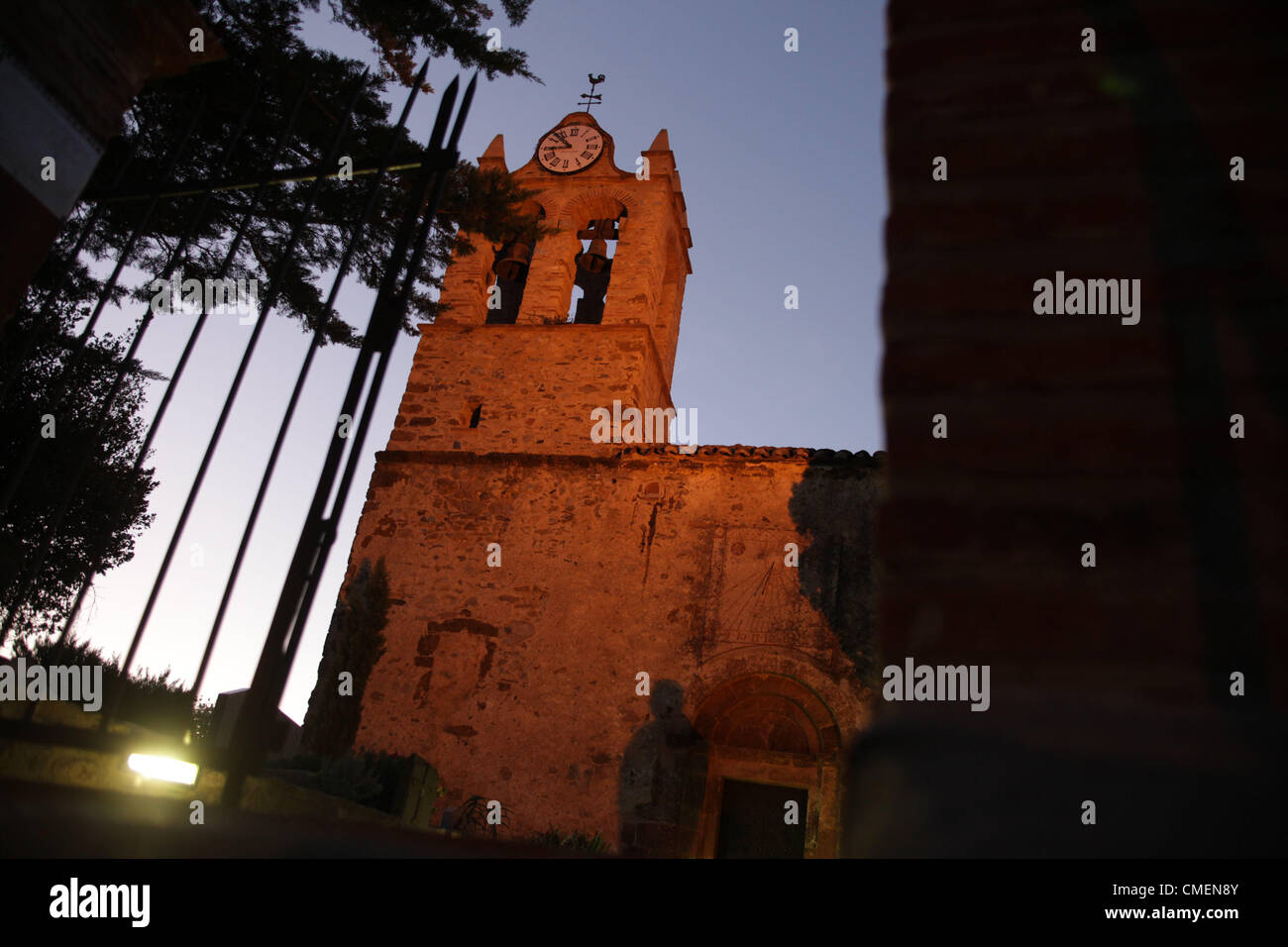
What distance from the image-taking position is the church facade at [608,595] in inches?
374

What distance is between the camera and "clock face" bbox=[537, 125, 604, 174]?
607 inches

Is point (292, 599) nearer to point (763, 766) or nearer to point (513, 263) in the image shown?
point (763, 766)

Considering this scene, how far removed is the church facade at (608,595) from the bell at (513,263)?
720 millimetres

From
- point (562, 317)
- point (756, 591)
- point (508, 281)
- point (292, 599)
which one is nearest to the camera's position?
point (292, 599)

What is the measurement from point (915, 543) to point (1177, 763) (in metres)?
0.34

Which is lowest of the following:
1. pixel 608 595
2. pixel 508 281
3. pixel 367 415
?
pixel 367 415

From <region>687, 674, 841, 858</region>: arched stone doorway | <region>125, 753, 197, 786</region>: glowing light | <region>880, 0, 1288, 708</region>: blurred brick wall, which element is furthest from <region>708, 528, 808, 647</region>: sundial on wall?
<region>880, 0, 1288, 708</region>: blurred brick wall

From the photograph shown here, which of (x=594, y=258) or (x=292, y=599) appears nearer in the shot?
(x=292, y=599)

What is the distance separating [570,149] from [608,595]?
9.73m

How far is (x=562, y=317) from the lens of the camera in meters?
13.6

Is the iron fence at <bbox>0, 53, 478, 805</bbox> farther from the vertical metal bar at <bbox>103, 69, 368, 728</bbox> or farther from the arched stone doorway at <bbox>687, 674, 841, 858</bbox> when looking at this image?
the arched stone doorway at <bbox>687, 674, 841, 858</bbox>

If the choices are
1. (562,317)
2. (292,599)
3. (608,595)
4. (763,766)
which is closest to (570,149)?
(562,317)

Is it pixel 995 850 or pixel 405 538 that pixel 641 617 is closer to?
pixel 405 538

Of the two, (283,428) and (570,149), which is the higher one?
(570,149)
